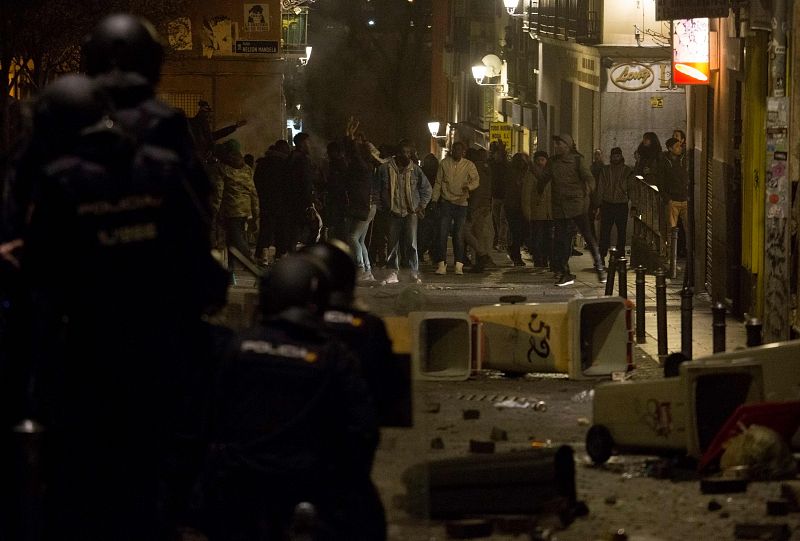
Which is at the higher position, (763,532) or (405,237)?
(763,532)

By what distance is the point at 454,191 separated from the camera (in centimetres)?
2502

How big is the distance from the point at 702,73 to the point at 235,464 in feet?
52.9

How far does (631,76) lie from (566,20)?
497cm

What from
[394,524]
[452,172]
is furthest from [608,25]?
[394,524]

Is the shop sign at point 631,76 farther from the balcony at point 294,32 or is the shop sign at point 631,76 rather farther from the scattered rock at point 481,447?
the scattered rock at point 481,447

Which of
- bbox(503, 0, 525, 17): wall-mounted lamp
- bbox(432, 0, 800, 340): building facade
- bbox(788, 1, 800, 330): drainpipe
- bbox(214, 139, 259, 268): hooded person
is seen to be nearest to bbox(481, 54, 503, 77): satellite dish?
bbox(432, 0, 800, 340): building facade

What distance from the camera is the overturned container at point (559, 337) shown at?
14414 millimetres

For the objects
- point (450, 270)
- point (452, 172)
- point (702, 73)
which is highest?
point (702, 73)

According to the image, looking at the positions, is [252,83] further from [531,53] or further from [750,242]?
[750,242]

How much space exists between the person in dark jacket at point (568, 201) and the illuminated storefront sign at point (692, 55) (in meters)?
2.95

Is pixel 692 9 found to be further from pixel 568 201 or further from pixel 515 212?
pixel 515 212

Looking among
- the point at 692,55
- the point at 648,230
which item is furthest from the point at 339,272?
the point at 648,230

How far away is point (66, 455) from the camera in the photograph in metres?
5.21

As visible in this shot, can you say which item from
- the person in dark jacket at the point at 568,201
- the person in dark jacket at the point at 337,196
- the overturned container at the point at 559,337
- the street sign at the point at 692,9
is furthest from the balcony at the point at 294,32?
the overturned container at the point at 559,337
